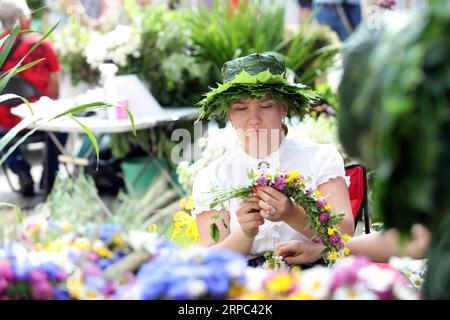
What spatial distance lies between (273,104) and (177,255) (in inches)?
48.9

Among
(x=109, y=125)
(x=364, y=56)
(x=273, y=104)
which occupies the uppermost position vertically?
(x=364, y=56)

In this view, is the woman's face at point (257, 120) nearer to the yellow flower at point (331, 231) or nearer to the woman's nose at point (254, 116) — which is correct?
the woman's nose at point (254, 116)

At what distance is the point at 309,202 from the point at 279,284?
881mm

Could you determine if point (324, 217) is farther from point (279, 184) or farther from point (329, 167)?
point (329, 167)

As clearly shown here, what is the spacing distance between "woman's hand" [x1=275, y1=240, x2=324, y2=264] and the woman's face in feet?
1.30

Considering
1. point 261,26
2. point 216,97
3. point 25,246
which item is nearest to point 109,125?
point 261,26

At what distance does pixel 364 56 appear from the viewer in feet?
3.82

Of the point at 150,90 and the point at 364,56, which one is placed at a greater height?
the point at 364,56

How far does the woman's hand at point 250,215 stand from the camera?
2.18 meters

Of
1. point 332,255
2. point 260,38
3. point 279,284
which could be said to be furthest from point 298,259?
point 260,38

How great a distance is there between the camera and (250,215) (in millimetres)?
2195

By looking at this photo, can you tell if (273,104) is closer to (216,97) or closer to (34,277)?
(216,97)

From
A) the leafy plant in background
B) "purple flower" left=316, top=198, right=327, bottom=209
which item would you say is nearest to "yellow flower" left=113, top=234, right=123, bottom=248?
the leafy plant in background
